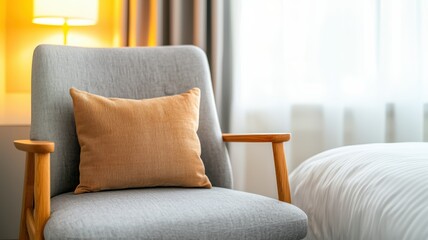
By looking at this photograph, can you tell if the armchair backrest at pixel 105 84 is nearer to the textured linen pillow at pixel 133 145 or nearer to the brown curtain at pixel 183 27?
the textured linen pillow at pixel 133 145

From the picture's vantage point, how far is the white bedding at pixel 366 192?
1712 mm

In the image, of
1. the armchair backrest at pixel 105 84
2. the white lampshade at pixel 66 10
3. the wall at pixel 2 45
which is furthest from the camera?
the wall at pixel 2 45

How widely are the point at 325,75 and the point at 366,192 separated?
157 cm

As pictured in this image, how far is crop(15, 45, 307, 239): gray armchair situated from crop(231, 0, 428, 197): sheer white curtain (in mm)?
707

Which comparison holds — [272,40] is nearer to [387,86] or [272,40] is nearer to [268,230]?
[387,86]

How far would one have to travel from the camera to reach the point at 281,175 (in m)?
2.28

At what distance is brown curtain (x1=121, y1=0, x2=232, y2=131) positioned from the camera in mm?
3178

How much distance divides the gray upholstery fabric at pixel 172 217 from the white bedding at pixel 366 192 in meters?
0.17

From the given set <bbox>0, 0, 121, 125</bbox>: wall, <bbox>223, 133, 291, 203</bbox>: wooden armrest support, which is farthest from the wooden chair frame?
<bbox>0, 0, 121, 125</bbox>: wall

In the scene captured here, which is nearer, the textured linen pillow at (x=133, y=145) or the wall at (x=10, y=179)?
the textured linen pillow at (x=133, y=145)

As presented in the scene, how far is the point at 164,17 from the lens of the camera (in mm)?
3234

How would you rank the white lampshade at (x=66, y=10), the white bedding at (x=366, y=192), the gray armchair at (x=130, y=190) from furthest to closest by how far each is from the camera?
the white lampshade at (x=66, y=10)
the gray armchair at (x=130, y=190)
the white bedding at (x=366, y=192)

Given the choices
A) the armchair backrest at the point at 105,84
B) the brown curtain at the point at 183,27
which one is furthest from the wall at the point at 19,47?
the armchair backrest at the point at 105,84

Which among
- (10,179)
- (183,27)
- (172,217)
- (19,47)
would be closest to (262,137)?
(172,217)
